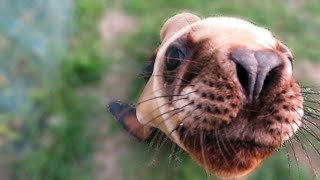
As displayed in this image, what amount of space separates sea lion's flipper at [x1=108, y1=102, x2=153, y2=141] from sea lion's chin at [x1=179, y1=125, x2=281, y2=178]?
1383mm

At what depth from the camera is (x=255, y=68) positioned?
2391 millimetres

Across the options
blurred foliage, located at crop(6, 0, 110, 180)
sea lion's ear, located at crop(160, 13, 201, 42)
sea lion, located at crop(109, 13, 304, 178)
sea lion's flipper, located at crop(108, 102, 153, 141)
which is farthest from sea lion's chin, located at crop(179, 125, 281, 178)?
blurred foliage, located at crop(6, 0, 110, 180)

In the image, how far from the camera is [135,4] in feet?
17.5

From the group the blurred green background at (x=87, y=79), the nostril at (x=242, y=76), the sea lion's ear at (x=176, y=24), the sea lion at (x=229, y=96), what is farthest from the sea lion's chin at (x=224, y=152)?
the blurred green background at (x=87, y=79)

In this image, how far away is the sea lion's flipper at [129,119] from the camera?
168 inches

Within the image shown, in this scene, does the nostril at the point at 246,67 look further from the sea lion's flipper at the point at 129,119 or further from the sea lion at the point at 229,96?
the sea lion's flipper at the point at 129,119

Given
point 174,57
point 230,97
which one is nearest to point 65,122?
point 174,57

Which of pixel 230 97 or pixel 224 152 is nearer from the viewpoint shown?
pixel 230 97

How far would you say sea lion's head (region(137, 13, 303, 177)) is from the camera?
8.01ft

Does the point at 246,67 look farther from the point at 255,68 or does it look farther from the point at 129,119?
the point at 129,119

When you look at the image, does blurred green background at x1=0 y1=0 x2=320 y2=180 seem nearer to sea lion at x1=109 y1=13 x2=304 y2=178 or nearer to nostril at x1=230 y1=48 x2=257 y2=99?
sea lion at x1=109 y1=13 x2=304 y2=178

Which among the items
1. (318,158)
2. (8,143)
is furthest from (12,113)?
(318,158)

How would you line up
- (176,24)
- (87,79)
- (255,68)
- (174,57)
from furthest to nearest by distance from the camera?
(87,79) < (176,24) < (174,57) < (255,68)

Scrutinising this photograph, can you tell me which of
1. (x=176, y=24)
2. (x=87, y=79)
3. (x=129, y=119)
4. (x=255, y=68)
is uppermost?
(x=255, y=68)
